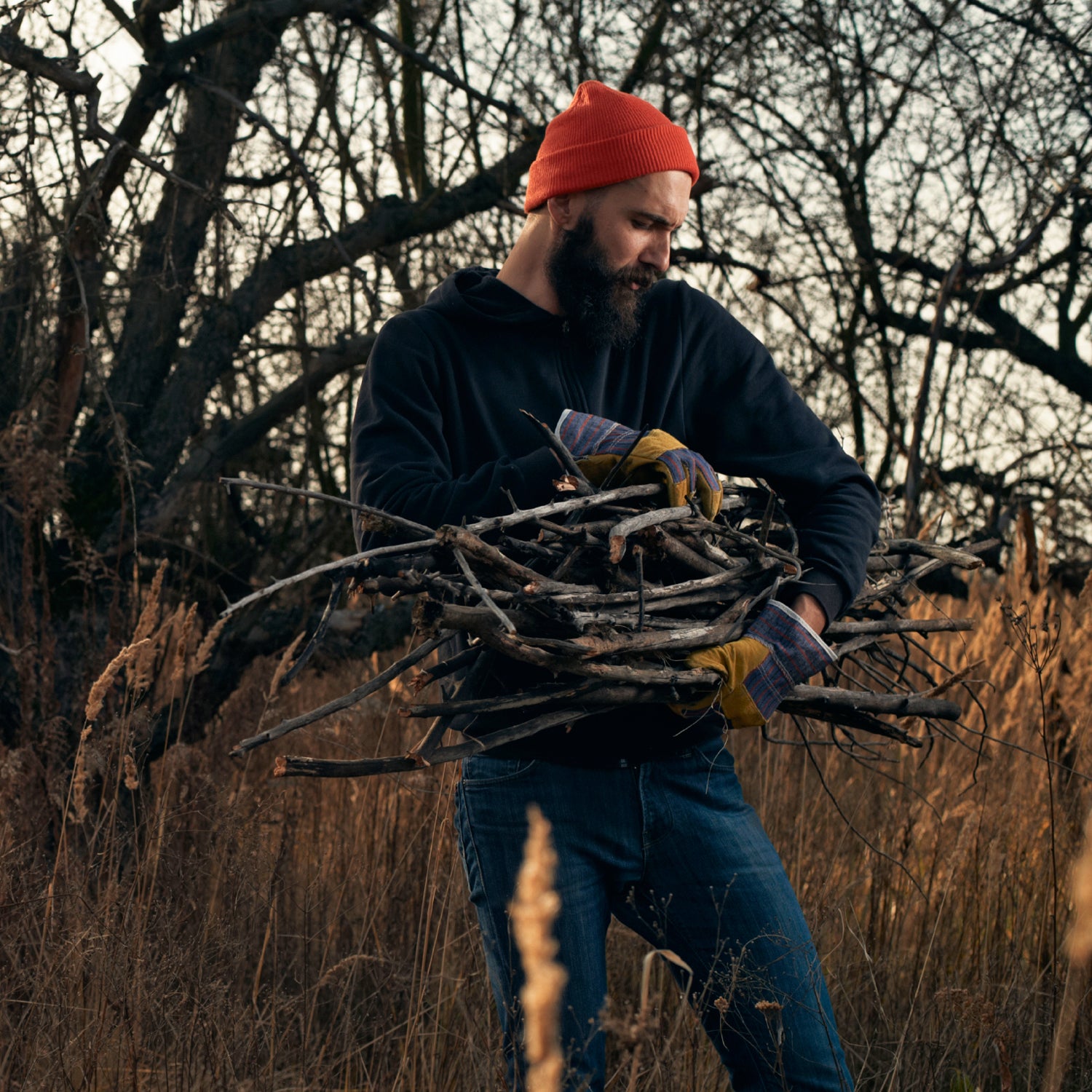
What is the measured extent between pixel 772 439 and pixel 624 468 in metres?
0.42

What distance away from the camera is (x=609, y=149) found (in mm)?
1981

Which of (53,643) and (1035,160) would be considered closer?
(53,643)

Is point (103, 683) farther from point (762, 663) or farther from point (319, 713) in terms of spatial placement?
point (762, 663)

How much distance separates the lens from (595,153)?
199 cm

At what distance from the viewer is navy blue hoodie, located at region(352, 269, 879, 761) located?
1.77 metres

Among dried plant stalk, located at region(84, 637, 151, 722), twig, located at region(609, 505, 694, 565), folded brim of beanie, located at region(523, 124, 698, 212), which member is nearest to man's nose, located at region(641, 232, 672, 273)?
folded brim of beanie, located at region(523, 124, 698, 212)

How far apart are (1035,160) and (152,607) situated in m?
4.02

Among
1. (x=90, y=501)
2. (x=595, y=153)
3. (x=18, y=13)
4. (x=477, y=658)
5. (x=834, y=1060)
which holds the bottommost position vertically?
(x=834, y=1060)

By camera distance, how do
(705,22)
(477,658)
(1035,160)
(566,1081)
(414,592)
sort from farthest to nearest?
(1035,160), (705,22), (477,658), (414,592), (566,1081)

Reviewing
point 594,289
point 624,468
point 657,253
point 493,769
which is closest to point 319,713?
point 493,769

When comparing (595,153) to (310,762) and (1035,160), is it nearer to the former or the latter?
(310,762)

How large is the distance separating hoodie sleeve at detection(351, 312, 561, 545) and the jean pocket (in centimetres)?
40

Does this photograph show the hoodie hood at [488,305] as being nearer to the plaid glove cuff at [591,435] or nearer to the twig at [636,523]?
the plaid glove cuff at [591,435]

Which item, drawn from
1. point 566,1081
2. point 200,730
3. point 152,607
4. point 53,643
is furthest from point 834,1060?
point 200,730
